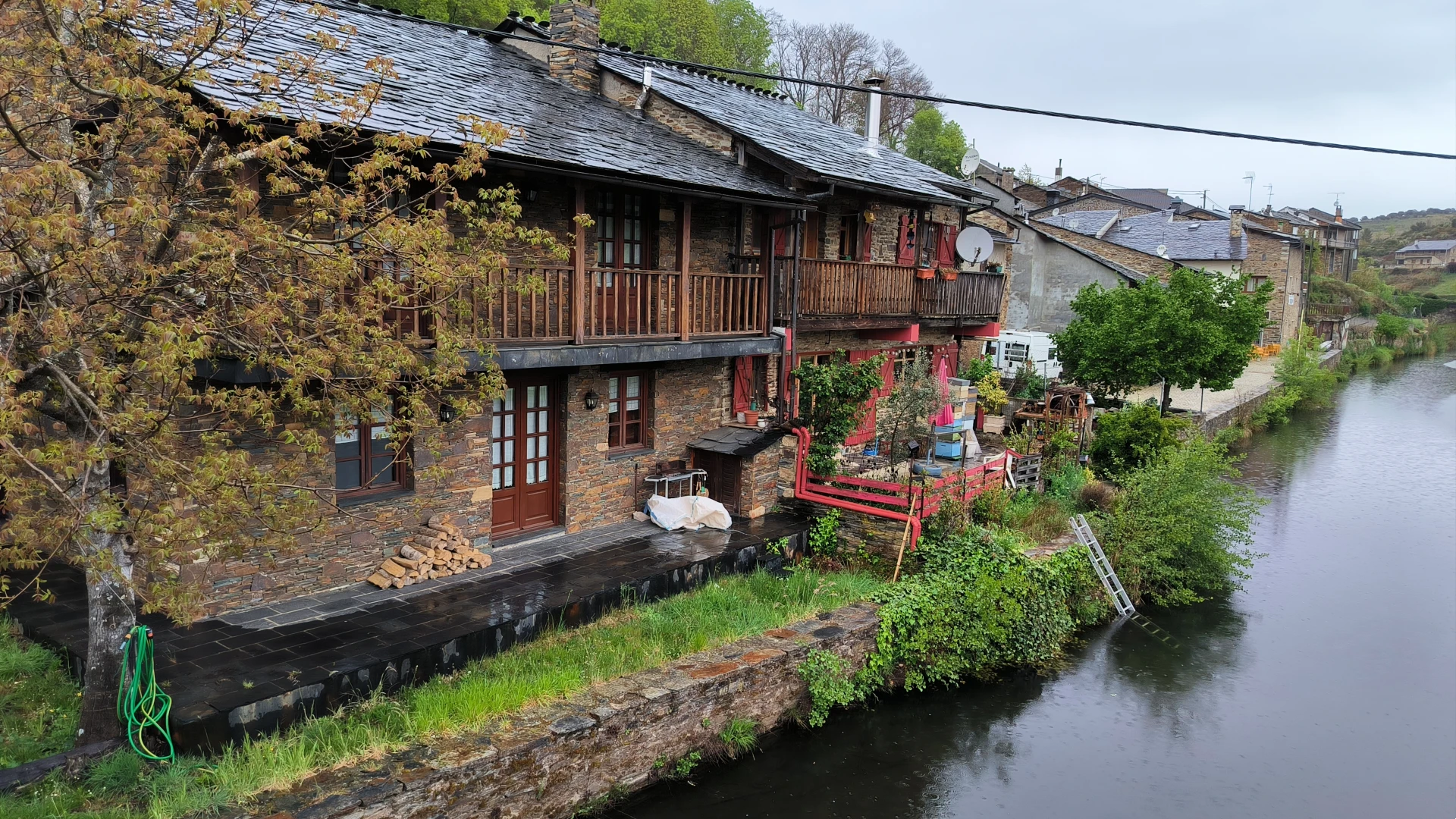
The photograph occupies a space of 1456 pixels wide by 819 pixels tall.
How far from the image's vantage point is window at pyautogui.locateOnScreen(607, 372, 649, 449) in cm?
1331

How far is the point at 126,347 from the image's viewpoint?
6.17 metres

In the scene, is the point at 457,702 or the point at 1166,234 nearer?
the point at 457,702

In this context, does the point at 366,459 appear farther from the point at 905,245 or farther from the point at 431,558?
the point at 905,245

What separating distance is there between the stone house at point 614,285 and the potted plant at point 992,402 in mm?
3275

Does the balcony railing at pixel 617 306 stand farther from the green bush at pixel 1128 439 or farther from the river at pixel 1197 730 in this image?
the green bush at pixel 1128 439

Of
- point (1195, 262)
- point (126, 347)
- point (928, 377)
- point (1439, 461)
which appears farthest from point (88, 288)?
point (1195, 262)

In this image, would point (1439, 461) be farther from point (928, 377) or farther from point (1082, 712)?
point (1082, 712)

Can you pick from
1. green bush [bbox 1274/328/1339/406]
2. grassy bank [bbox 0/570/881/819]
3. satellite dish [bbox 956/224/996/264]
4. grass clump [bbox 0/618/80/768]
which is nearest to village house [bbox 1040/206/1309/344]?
green bush [bbox 1274/328/1339/406]

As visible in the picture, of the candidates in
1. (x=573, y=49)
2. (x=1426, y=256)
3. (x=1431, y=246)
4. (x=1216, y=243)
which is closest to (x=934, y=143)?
(x=1216, y=243)

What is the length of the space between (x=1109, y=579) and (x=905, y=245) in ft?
24.5

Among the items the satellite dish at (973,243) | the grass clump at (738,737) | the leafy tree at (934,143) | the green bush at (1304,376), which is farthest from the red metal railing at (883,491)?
the leafy tree at (934,143)

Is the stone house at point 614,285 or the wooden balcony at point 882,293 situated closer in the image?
the stone house at point 614,285

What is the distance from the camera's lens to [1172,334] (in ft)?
Answer: 71.7

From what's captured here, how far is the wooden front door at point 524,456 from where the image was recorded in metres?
12.0
